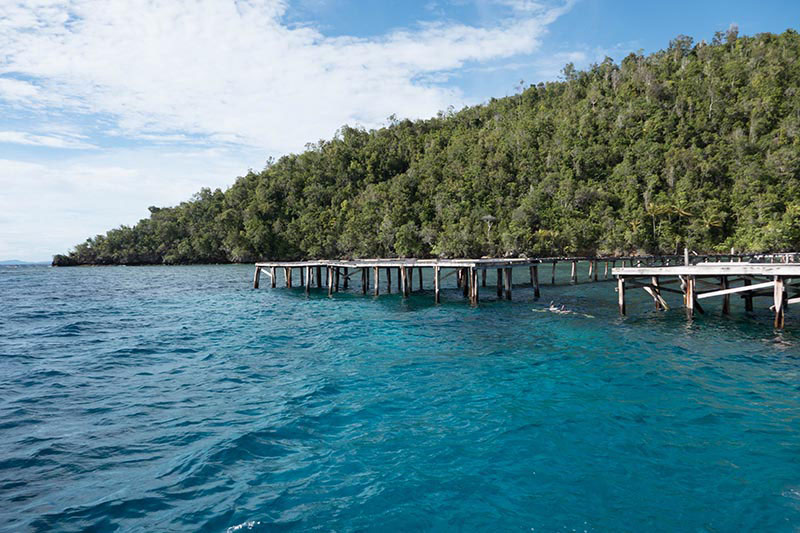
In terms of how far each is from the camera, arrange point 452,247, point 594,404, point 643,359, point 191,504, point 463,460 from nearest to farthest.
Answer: point 191,504 < point 463,460 < point 594,404 < point 643,359 < point 452,247

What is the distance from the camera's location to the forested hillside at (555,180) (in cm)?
7369

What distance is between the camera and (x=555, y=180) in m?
91.1

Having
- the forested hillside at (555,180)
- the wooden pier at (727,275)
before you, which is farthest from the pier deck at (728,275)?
the forested hillside at (555,180)

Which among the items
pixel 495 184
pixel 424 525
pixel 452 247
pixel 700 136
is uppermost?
pixel 700 136

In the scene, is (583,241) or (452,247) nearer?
(583,241)

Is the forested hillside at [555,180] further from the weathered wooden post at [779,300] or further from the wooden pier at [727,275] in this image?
the weathered wooden post at [779,300]

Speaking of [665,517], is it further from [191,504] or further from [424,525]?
[191,504]

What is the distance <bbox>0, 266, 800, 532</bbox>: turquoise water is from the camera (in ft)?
20.5

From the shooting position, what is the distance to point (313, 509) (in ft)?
20.6

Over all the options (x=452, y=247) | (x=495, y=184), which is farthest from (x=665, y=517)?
(x=495, y=184)

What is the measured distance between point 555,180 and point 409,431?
302ft

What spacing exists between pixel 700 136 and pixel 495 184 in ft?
139

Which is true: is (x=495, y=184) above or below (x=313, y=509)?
above

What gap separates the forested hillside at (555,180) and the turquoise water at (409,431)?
211 feet
